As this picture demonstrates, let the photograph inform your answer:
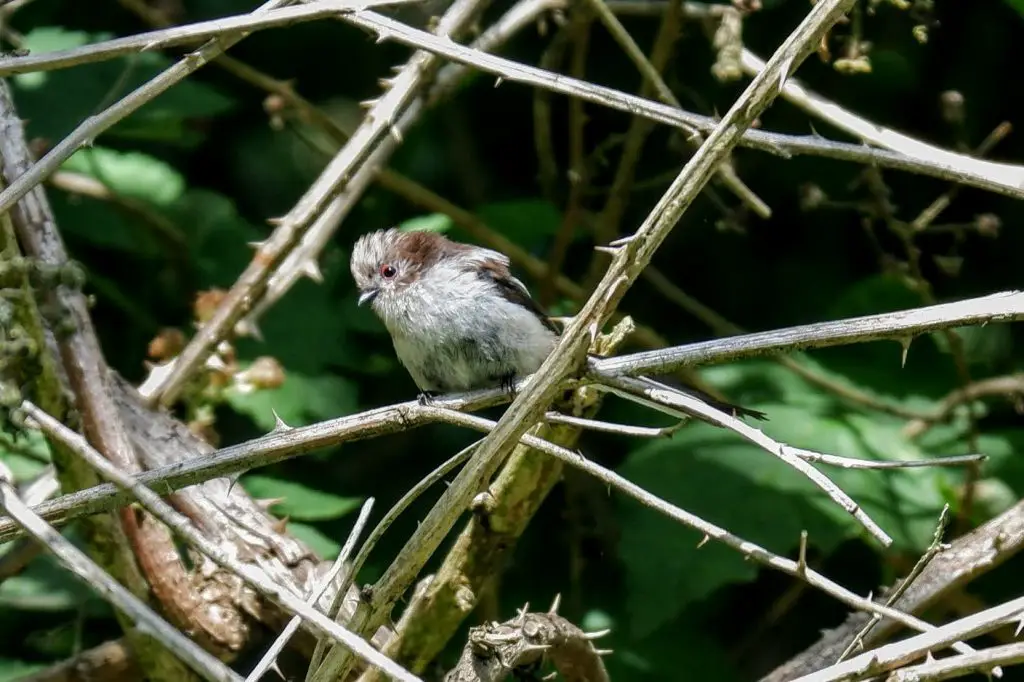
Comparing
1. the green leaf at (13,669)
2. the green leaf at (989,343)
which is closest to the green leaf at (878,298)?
the green leaf at (989,343)

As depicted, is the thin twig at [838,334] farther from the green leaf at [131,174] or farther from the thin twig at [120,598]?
the green leaf at [131,174]

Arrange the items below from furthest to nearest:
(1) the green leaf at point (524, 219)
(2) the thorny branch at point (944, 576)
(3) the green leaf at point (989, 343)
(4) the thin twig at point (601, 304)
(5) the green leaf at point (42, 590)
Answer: (3) the green leaf at point (989, 343), (1) the green leaf at point (524, 219), (5) the green leaf at point (42, 590), (2) the thorny branch at point (944, 576), (4) the thin twig at point (601, 304)

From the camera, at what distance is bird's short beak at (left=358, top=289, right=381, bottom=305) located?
514cm

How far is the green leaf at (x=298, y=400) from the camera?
4633 millimetres

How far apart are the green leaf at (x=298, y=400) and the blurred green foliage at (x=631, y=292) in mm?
13

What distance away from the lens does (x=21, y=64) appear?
2650 millimetres

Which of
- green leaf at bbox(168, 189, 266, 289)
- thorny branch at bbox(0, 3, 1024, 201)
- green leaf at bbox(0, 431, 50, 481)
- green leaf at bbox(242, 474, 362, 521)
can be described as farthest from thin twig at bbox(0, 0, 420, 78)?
green leaf at bbox(168, 189, 266, 289)

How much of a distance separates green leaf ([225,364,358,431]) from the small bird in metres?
0.31

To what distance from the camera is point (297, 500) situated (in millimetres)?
4230

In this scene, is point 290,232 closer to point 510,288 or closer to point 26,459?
point 510,288

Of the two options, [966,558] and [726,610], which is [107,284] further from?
[966,558]

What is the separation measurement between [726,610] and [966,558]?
2.20 metres

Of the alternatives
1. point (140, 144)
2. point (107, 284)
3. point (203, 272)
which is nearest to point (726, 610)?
point (203, 272)

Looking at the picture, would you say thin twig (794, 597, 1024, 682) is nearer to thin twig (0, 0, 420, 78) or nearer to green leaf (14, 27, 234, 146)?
thin twig (0, 0, 420, 78)
